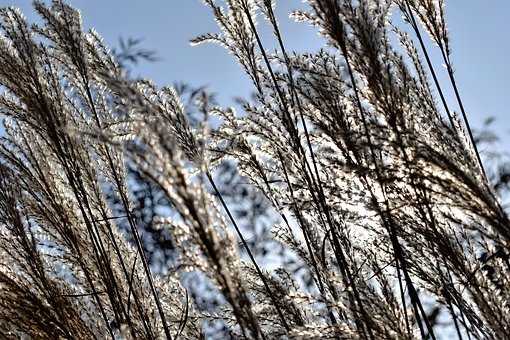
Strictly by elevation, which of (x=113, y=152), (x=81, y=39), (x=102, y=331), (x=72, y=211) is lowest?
(x=102, y=331)

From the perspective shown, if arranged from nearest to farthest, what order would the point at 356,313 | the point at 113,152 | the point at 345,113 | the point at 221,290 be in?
the point at 221,290 → the point at 356,313 → the point at 345,113 → the point at 113,152

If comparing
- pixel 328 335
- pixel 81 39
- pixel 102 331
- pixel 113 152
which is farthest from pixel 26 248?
pixel 328 335

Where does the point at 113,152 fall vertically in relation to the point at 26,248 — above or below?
above

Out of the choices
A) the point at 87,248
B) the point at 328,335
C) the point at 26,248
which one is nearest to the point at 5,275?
the point at 26,248

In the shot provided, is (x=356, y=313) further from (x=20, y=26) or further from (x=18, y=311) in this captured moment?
(x=20, y=26)

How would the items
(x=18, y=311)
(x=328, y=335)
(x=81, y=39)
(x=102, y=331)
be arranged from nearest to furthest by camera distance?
(x=328, y=335)
(x=18, y=311)
(x=102, y=331)
(x=81, y=39)

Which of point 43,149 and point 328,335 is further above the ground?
point 43,149

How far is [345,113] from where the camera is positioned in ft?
8.29

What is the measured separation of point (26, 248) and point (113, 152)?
2.43ft

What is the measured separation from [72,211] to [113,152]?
0.43 meters

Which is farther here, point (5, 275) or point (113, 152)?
point (113, 152)

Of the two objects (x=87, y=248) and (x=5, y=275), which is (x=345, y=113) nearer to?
(x=87, y=248)

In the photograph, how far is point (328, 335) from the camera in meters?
2.04

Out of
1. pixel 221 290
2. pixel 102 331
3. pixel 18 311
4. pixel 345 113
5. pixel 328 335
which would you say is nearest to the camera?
pixel 221 290
